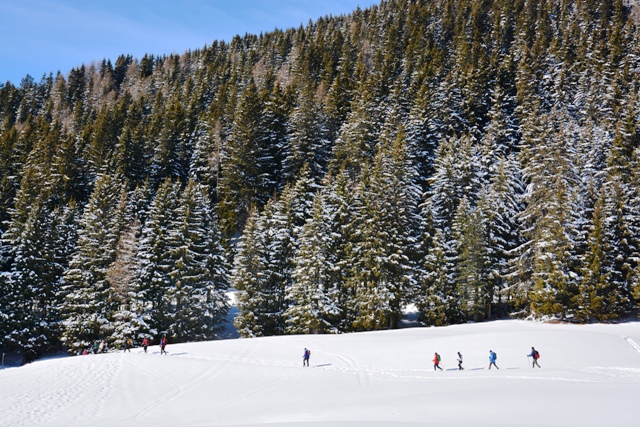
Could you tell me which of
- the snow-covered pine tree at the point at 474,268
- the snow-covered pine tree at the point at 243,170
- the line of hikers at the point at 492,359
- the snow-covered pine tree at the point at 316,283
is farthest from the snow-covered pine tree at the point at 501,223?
the snow-covered pine tree at the point at 243,170

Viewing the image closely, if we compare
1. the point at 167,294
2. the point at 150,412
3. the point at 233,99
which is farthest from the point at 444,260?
the point at 233,99

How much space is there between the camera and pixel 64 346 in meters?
45.4

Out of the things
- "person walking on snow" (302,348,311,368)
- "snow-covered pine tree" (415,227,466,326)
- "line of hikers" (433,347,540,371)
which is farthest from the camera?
"snow-covered pine tree" (415,227,466,326)

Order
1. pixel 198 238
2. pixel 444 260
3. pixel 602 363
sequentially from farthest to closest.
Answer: pixel 198 238, pixel 444 260, pixel 602 363

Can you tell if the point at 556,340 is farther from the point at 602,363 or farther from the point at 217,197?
the point at 217,197

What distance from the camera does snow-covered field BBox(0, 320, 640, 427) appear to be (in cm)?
1356

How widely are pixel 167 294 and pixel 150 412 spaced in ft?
77.5

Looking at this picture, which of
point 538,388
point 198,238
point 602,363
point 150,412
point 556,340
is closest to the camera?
point 538,388

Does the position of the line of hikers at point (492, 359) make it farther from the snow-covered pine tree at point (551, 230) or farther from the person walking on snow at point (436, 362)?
the snow-covered pine tree at point (551, 230)

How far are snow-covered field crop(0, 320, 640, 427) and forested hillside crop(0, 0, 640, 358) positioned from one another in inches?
206

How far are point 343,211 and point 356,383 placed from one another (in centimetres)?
2352

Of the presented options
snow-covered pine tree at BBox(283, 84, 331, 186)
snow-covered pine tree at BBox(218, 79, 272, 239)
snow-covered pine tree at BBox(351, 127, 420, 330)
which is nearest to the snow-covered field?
snow-covered pine tree at BBox(351, 127, 420, 330)

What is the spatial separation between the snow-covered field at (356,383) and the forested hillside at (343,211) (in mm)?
5220

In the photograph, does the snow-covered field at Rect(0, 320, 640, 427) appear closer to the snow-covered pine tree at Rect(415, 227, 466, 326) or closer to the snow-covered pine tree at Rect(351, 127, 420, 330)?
the snow-covered pine tree at Rect(415, 227, 466, 326)
